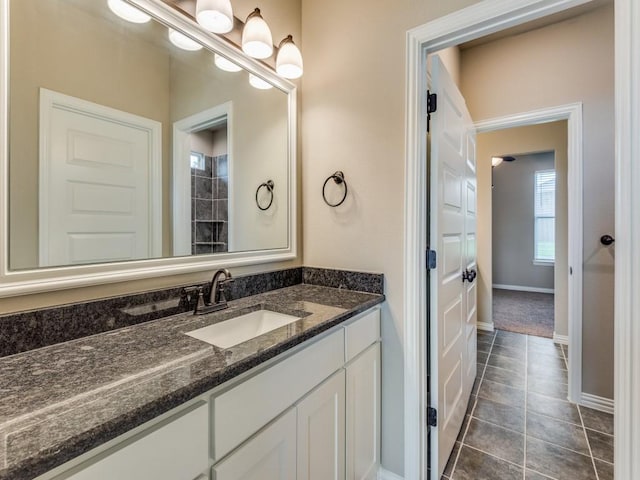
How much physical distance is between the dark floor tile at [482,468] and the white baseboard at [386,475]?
333 millimetres

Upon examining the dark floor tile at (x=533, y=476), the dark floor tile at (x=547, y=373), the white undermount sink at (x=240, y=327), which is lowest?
the dark floor tile at (x=533, y=476)

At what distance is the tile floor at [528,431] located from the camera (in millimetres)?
1531

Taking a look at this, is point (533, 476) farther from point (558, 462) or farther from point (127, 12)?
point (127, 12)

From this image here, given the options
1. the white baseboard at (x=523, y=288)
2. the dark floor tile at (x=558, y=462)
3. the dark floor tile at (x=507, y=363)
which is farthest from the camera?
the white baseboard at (x=523, y=288)

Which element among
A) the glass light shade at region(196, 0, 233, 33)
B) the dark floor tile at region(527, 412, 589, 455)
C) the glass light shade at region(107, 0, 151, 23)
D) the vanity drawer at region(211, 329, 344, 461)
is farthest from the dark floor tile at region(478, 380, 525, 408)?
the glass light shade at region(107, 0, 151, 23)

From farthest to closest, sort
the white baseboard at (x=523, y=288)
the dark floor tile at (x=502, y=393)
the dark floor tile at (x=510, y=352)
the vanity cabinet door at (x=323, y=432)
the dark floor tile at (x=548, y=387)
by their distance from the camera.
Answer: the white baseboard at (x=523, y=288) → the dark floor tile at (x=510, y=352) → the dark floor tile at (x=548, y=387) → the dark floor tile at (x=502, y=393) → the vanity cabinet door at (x=323, y=432)

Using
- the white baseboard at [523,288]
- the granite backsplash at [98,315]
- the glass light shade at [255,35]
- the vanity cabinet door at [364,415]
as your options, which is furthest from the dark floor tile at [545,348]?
the glass light shade at [255,35]

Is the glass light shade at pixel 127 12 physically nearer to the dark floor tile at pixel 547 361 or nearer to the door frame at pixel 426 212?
the door frame at pixel 426 212

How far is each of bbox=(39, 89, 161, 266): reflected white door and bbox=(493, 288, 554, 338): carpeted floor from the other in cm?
403

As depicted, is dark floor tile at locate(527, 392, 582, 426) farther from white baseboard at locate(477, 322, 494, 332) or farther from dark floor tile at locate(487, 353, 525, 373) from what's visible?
white baseboard at locate(477, 322, 494, 332)

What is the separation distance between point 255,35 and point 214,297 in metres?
1.17

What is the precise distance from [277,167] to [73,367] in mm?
1260

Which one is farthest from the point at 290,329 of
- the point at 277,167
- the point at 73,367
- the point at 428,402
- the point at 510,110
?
the point at 510,110

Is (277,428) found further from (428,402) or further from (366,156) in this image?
(366,156)
